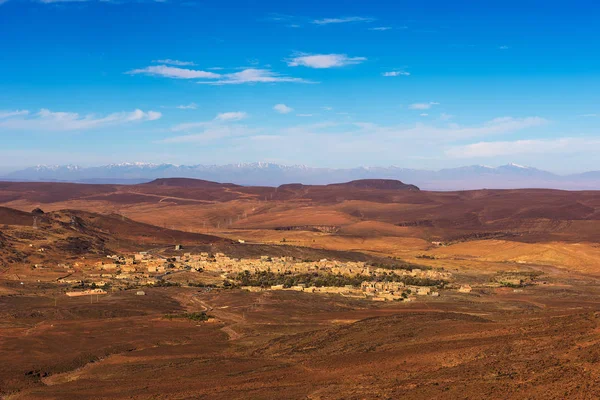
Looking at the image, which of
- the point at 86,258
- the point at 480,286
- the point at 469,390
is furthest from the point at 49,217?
the point at 469,390

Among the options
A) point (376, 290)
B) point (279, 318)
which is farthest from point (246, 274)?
point (279, 318)

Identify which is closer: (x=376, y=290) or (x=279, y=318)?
(x=279, y=318)

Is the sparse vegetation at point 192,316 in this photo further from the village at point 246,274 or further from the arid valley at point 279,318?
the village at point 246,274

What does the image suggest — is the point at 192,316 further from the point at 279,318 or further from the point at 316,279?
the point at 316,279

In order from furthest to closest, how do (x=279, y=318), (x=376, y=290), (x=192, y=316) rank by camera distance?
(x=376, y=290) → (x=279, y=318) → (x=192, y=316)

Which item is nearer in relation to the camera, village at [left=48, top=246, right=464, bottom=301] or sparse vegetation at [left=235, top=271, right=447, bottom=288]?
village at [left=48, top=246, right=464, bottom=301]

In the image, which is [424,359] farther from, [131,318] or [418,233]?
[418,233]

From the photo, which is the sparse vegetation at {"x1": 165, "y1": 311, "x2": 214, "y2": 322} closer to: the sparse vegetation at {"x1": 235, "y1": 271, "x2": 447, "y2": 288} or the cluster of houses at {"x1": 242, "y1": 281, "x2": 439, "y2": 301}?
the cluster of houses at {"x1": 242, "y1": 281, "x2": 439, "y2": 301}

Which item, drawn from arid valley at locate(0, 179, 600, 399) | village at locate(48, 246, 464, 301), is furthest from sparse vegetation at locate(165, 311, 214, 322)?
village at locate(48, 246, 464, 301)

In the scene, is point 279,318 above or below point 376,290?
above
